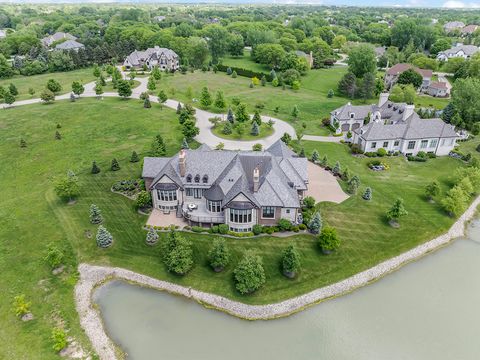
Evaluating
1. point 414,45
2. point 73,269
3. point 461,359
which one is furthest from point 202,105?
point 414,45

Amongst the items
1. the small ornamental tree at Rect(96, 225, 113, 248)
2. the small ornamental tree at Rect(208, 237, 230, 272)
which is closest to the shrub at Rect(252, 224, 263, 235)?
the small ornamental tree at Rect(208, 237, 230, 272)

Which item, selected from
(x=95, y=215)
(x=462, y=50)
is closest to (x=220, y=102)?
(x=95, y=215)

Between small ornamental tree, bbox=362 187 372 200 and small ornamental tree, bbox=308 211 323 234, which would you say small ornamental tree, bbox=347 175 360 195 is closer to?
small ornamental tree, bbox=362 187 372 200

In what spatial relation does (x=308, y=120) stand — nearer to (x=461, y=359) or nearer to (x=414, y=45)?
(x=461, y=359)

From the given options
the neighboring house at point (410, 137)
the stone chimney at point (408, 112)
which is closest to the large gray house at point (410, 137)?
the neighboring house at point (410, 137)

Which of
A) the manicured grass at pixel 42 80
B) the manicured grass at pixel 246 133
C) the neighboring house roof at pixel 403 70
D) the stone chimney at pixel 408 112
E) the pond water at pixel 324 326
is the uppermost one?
the stone chimney at pixel 408 112

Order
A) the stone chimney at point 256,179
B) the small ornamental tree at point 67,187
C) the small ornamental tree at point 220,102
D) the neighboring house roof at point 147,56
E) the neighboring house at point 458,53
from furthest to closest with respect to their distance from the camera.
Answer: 1. the neighboring house at point 458,53
2. the neighboring house roof at point 147,56
3. the small ornamental tree at point 220,102
4. the small ornamental tree at point 67,187
5. the stone chimney at point 256,179

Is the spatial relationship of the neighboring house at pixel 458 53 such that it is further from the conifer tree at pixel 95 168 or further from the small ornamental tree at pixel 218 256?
the small ornamental tree at pixel 218 256

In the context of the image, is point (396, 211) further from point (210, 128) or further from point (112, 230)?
point (210, 128)
